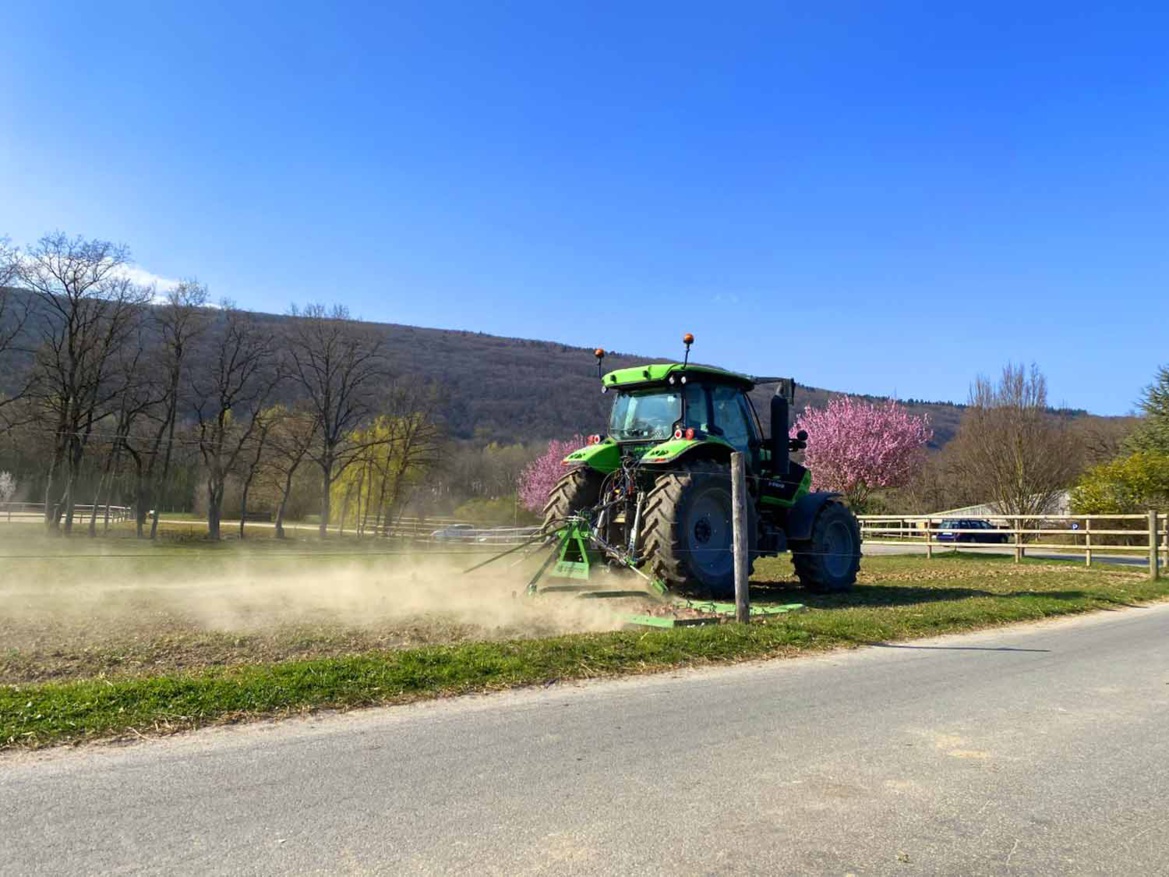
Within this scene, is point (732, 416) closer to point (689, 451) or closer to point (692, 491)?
point (689, 451)

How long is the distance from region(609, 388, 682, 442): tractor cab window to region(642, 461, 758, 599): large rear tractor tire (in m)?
0.96

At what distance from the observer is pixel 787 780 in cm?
398

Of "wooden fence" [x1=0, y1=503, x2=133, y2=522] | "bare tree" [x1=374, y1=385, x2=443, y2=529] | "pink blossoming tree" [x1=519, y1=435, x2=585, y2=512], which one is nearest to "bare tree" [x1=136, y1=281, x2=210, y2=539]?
"wooden fence" [x1=0, y1=503, x2=133, y2=522]

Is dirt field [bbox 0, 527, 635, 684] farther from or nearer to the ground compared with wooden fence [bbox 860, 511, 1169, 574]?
nearer to the ground

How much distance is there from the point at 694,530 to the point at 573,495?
6.02ft

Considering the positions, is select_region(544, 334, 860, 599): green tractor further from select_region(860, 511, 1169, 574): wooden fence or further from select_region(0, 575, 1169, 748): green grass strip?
select_region(860, 511, 1169, 574): wooden fence

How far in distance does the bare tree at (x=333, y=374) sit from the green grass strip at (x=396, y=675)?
35.6 m

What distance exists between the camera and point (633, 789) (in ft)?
12.5

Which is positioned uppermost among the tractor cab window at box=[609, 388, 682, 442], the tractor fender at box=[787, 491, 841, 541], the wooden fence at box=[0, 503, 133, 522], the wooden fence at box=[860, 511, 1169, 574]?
the tractor cab window at box=[609, 388, 682, 442]

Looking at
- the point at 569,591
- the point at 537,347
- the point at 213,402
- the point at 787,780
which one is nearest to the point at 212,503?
the point at 213,402

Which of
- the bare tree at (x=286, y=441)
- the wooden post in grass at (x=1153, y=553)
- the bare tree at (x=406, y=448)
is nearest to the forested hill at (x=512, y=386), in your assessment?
the bare tree at (x=406, y=448)

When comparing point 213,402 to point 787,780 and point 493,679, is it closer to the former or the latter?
point 493,679

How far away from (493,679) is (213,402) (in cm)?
3932

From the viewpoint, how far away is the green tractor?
32.2 ft
